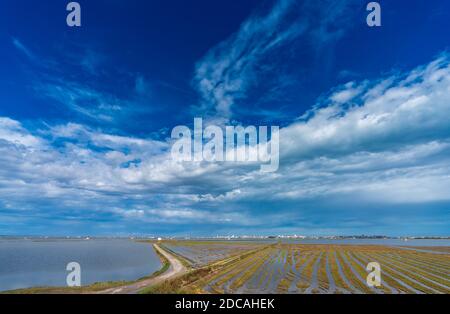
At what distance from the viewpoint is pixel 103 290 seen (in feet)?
120

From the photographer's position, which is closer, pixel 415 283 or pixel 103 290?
pixel 103 290

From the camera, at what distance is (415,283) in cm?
4578
